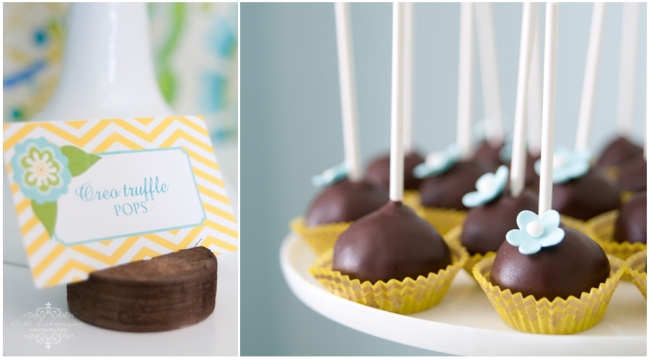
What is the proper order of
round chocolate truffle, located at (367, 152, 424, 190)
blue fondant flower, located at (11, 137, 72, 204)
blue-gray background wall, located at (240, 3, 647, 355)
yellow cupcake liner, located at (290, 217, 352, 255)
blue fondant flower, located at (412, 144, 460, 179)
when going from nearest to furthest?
blue fondant flower, located at (11, 137, 72, 204) < yellow cupcake liner, located at (290, 217, 352, 255) < blue fondant flower, located at (412, 144, 460, 179) < round chocolate truffle, located at (367, 152, 424, 190) < blue-gray background wall, located at (240, 3, 647, 355)

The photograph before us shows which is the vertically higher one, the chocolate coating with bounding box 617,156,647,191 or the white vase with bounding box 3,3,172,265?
the white vase with bounding box 3,3,172,265

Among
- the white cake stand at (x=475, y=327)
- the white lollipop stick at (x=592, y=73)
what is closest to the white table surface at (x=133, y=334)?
the white cake stand at (x=475, y=327)

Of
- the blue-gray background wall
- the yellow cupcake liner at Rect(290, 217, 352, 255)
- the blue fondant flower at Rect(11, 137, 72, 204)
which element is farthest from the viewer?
the blue-gray background wall

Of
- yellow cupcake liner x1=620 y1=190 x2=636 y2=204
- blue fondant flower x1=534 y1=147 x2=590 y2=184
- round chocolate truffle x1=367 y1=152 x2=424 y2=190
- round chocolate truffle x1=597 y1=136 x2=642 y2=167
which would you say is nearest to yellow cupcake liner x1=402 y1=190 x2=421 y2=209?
round chocolate truffle x1=367 y1=152 x2=424 y2=190

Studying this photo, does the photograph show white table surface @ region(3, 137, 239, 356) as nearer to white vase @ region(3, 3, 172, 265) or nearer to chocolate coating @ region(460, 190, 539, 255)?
white vase @ region(3, 3, 172, 265)

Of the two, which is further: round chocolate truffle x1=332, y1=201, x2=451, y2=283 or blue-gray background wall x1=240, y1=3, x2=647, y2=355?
blue-gray background wall x1=240, y1=3, x2=647, y2=355

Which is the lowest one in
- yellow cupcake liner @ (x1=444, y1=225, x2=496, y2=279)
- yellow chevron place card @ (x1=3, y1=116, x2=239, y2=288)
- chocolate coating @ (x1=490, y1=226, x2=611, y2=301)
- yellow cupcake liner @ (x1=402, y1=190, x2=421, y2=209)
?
yellow cupcake liner @ (x1=402, y1=190, x2=421, y2=209)

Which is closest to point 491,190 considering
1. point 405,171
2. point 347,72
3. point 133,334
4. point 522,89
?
point 522,89
